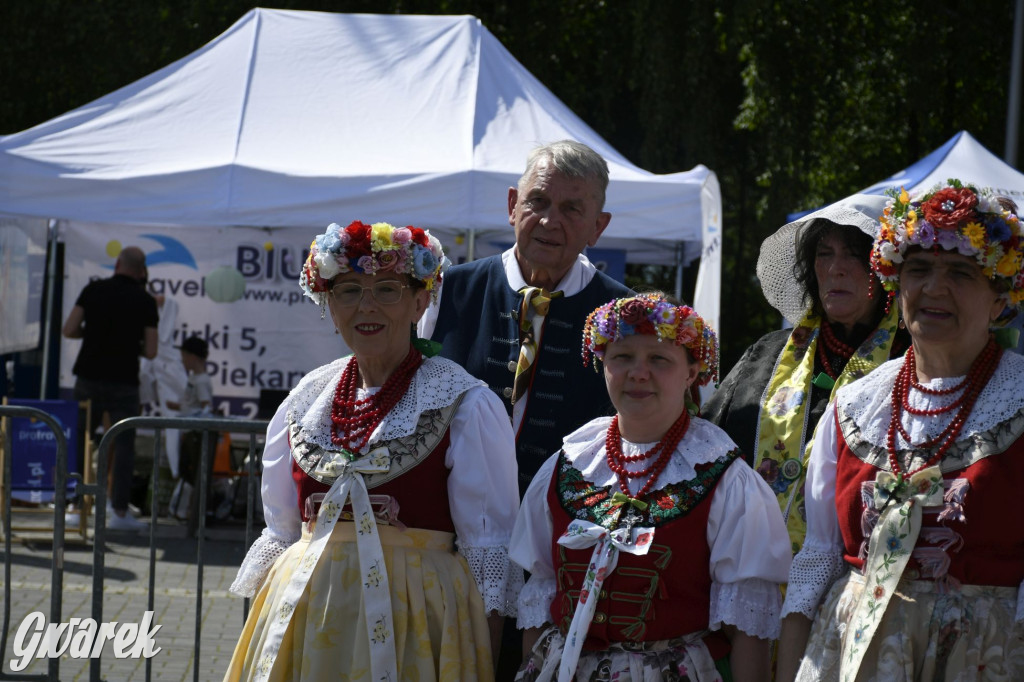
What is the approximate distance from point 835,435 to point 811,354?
2.37ft

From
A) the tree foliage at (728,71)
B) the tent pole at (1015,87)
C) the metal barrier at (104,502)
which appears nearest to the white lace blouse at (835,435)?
the metal barrier at (104,502)

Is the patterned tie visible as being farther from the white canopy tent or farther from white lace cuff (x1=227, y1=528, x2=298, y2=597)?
the white canopy tent

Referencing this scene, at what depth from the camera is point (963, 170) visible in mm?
7973

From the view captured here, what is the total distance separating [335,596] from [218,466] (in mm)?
6412

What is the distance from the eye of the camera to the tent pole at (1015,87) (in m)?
11.7

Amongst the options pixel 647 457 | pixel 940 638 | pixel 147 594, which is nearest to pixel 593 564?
pixel 647 457

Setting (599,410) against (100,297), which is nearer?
(599,410)

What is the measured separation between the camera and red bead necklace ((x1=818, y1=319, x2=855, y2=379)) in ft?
10.9

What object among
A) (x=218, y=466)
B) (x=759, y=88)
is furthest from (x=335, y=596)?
(x=759, y=88)

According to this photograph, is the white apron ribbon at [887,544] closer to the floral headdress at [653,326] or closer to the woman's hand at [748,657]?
the woman's hand at [748,657]

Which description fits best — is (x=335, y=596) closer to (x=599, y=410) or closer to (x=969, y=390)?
(x=599, y=410)

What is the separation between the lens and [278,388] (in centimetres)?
923

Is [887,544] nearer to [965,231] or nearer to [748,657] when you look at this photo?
[748,657]

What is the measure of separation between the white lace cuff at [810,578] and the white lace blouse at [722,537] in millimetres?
32
